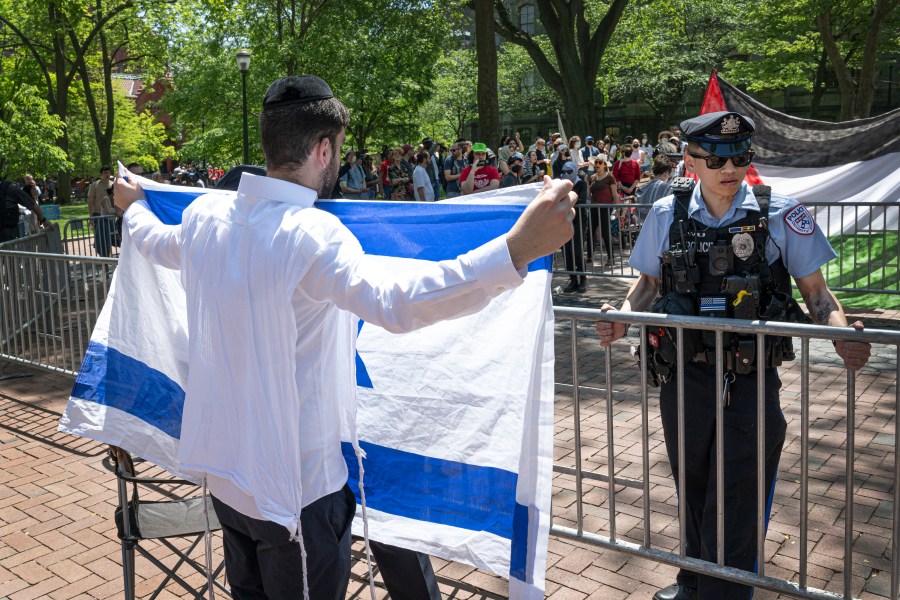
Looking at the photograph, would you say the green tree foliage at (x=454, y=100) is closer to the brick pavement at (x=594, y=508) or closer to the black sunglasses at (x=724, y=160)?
the brick pavement at (x=594, y=508)

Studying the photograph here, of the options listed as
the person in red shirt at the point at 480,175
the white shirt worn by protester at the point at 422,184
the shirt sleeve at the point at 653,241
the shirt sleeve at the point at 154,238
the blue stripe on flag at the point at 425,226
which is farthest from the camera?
the white shirt worn by protester at the point at 422,184

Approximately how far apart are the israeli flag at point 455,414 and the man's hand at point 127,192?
661 mm

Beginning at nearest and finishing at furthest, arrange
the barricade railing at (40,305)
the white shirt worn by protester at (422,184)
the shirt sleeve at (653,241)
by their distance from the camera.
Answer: the shirt sleeve at (653,241)
the barricade railing at (40,305)
the white shirt worn by protester at (422,184)

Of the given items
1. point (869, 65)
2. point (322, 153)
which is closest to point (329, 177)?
point (322, 153)

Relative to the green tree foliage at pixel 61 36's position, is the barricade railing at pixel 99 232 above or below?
below

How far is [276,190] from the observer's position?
2.32 metres

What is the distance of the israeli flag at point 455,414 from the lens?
2.54 meters

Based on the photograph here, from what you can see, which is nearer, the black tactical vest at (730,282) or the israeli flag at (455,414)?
Answer: the israeli flag at (455,414)

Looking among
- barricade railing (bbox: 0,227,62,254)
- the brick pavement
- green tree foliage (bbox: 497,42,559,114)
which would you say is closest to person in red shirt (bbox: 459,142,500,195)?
barricade railing (bbox: 0,227,62,254)

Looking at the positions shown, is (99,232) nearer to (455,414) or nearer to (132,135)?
(455,414)

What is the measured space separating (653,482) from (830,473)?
1124mm

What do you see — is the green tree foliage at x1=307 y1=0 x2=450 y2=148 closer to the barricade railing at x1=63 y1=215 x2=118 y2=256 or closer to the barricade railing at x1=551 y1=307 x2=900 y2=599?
the barricade railing at x1=63 y1=215 x2=118 y2=256

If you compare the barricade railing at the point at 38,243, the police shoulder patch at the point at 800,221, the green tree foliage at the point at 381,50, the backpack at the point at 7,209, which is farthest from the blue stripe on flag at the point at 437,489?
the green tree foliage at the point at 381,50

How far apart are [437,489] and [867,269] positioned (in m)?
9.08
